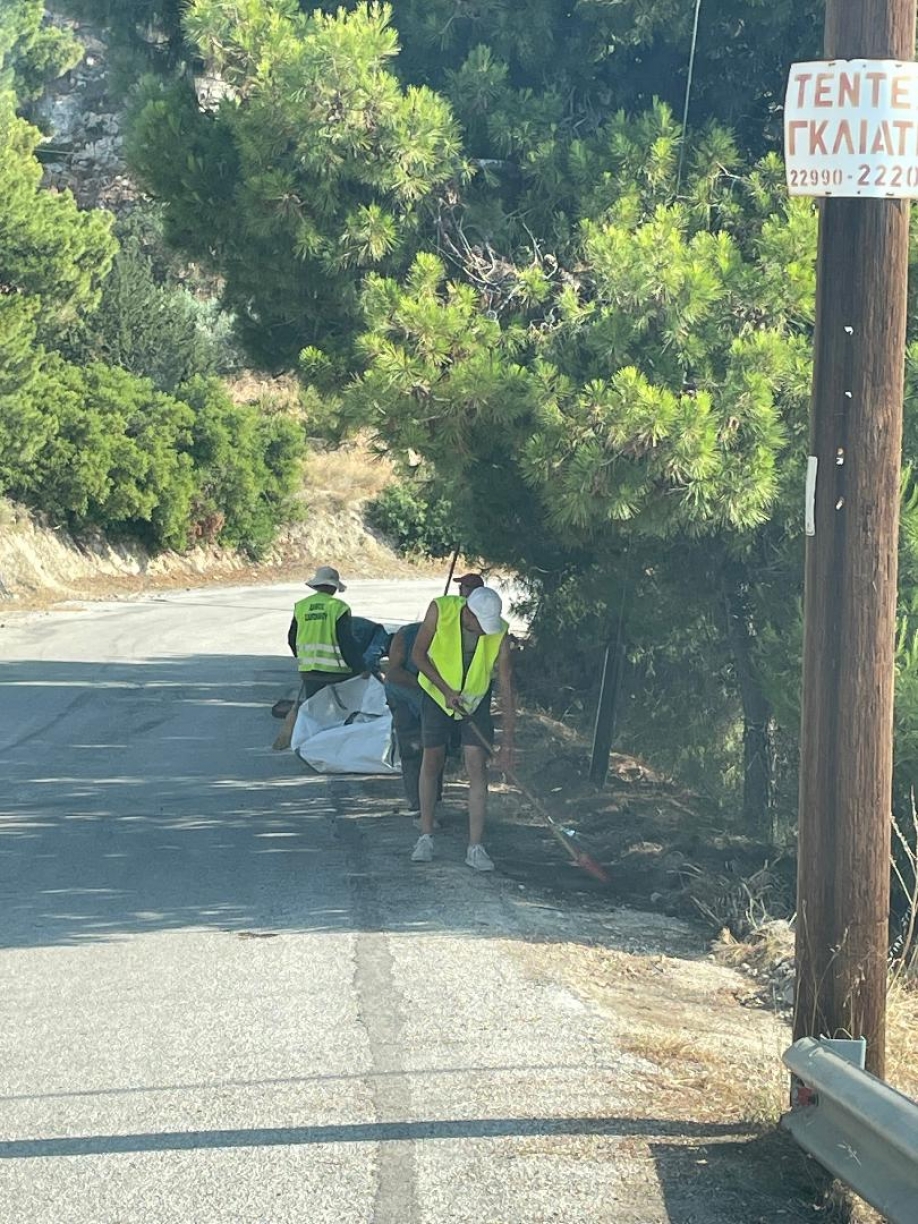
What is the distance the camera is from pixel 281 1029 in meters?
6.14

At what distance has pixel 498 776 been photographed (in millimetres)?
12945

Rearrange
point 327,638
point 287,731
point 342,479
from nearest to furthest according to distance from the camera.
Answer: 1. point 327,638
2. point 287,731
3. point 342,479

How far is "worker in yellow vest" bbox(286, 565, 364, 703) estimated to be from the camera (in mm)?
12797

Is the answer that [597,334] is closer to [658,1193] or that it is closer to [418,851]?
[418,851]

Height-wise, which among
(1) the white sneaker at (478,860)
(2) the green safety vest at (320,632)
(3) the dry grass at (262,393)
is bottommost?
(1) the white sneaker at (478,860)

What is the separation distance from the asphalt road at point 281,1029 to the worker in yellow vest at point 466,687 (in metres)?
0.32

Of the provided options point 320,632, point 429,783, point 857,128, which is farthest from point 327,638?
point 857,128

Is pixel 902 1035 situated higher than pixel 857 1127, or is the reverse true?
pixel 857 1127

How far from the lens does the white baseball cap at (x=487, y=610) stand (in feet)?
31.0

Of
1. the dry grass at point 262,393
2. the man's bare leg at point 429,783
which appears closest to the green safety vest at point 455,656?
the man's bare leg at point 429,783

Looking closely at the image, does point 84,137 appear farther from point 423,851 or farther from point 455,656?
point 423,851

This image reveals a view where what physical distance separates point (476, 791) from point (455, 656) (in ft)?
2.66

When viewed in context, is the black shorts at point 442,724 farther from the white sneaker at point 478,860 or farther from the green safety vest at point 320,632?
the green safety vest at point 320,632

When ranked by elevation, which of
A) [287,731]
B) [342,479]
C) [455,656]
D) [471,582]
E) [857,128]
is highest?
[857,128]
